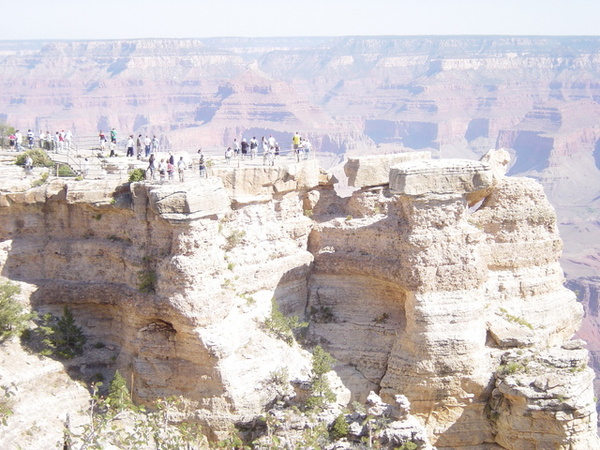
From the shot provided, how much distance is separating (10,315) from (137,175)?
6698 mm

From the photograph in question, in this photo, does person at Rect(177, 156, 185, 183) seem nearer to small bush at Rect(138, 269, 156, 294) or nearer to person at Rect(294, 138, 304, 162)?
small bush at Rect(138, 269, 156, 294)

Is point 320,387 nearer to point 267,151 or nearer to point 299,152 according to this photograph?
point 267,151

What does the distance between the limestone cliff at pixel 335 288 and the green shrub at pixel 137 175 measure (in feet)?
2.60

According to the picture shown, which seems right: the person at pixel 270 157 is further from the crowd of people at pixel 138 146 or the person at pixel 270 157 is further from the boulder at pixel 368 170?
the crowd of people at pixel 138 146

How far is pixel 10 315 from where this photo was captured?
30.7m

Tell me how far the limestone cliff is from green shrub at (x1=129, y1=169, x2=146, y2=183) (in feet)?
2.60

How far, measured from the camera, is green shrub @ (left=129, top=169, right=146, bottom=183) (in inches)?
1275

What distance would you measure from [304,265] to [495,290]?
299 inches

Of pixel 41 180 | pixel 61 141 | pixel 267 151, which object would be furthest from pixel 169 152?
pixel 61 141

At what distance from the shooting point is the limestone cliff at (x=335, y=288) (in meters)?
30.0

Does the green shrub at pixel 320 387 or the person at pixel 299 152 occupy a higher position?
the person at pixel 299 152

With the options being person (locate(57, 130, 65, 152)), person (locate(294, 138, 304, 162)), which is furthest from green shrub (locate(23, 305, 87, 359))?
person (locate(294, 138, 304, 162))

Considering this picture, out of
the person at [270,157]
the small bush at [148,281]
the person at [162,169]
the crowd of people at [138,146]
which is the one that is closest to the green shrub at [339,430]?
the small bush at [148,281]

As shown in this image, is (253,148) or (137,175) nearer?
(137,175)
